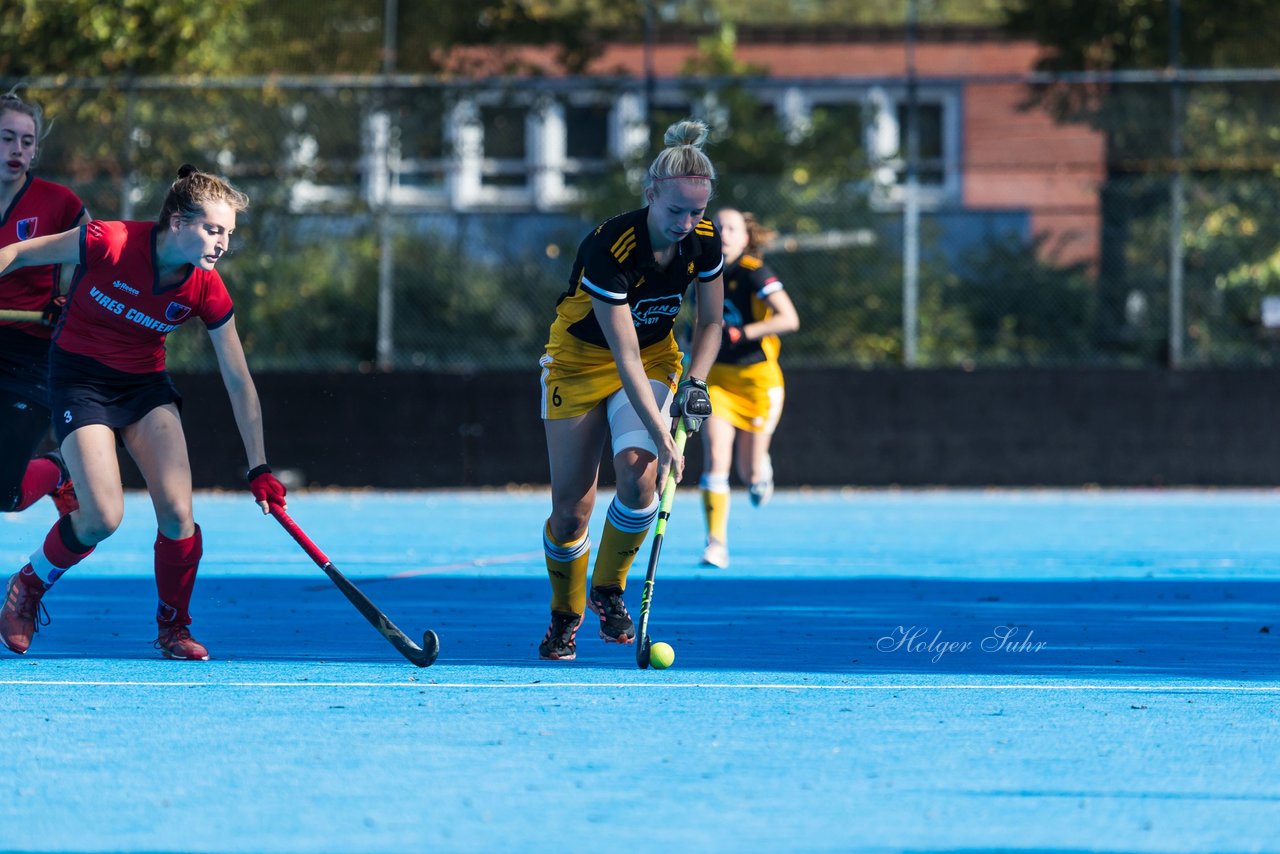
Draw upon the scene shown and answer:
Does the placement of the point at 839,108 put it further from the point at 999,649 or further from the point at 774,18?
the point at 999,649

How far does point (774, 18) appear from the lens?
73.7 ft

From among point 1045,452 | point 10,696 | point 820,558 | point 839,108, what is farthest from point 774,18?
point 10,696

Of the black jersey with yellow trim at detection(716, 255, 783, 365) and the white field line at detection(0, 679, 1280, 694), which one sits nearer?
the white field line at detection(0, 679, 1280, 694)

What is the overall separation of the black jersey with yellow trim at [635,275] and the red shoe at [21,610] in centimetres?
197

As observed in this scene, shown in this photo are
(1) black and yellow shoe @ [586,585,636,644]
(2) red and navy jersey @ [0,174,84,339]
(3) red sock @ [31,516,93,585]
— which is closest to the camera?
(3) red sock @ [31,516,93,585]

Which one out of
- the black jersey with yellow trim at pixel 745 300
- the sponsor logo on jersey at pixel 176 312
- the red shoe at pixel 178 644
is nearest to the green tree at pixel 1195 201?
the black jersey with yellow trim at pixel 745 300

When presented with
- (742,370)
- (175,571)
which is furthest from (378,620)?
(742,370)

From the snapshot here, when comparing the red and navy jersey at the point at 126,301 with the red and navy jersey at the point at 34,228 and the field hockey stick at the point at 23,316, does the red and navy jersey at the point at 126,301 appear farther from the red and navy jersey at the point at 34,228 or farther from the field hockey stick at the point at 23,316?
the red and navy jersey at the point at 34,228

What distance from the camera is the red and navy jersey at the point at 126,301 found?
20.5 feet

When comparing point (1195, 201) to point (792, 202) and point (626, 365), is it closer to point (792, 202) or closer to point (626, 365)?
point (792, 202)

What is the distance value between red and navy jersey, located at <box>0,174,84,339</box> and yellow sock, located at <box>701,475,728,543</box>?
363 centimetres

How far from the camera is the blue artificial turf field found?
415 centimetres

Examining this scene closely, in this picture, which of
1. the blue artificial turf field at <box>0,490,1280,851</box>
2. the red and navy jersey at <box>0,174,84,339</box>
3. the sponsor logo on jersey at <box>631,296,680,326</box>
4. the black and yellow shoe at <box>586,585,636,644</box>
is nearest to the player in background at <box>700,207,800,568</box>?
the blue artificial turf field at <box>0,490,1280,851</box>

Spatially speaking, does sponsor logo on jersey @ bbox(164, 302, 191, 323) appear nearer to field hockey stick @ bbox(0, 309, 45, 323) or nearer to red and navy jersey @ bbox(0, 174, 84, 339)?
field hockey stick @ bbox(0, 309, 45, 323)
